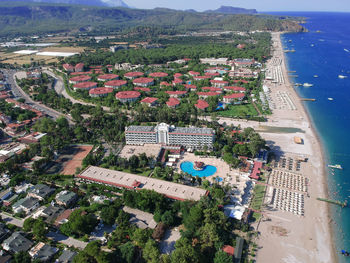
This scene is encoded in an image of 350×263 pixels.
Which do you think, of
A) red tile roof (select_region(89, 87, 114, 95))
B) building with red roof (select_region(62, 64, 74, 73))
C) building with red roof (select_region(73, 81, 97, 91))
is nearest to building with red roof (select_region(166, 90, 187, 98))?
red tile roof (select_region(89, 87, 114, 95))

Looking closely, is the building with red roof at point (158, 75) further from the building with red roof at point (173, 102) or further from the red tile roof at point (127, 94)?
the building with red roof at point (173, 102)

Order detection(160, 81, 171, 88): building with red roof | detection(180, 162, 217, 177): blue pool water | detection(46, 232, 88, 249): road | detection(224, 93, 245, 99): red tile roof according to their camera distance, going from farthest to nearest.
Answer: detection(160, 81, 171, 88): building with red roof
detection(224, 93, 245, 99): red tile roof
detection(180, 162, 217, 177): blue pool water
detection(46, 232, 88, 249): road

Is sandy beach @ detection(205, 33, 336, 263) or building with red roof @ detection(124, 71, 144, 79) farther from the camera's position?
building with red roof @ detection(124, 71, 144, 79)

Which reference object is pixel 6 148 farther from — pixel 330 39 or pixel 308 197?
→ pixel 330 39

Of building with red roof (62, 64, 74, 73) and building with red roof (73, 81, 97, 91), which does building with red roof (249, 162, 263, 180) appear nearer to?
building with red roof (73, 81, 97, 91)

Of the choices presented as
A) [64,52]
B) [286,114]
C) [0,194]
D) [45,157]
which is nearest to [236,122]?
[286,114]


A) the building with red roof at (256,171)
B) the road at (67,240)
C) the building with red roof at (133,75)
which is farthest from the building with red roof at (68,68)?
the building with red roof at (256,171)

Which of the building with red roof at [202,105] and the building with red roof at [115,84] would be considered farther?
the building with red roof at [115,84]
